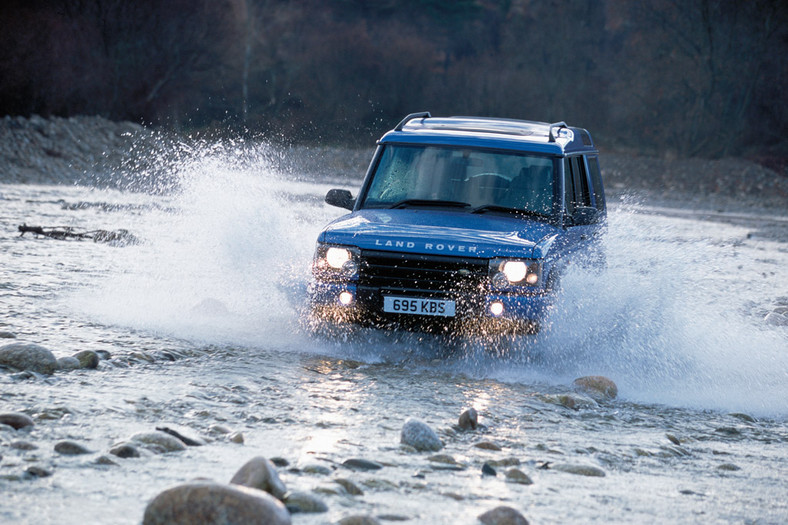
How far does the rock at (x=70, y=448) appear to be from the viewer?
4.61 metres

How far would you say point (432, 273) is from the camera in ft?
24.0

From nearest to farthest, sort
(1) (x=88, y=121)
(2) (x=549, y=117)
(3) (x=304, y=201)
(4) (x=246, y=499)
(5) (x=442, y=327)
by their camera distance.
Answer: (4) (x=246, y=499) → (5) (x=442, y=327) → (3) (x=304, y=201) → (1) (x=88, y=121) → (2) (x=549, y=117)

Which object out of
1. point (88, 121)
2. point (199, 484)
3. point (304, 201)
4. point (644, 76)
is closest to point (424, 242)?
point (199, 484)

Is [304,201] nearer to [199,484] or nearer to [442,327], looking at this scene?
[442,327]

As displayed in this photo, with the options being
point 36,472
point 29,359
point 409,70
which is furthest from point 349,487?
point 409,70

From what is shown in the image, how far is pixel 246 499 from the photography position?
11.9 feet

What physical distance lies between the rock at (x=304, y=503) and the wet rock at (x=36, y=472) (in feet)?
3.12

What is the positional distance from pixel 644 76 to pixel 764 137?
5570 millimetres

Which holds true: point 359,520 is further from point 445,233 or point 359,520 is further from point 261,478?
point 445,233

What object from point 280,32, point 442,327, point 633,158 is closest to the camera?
point 442,327

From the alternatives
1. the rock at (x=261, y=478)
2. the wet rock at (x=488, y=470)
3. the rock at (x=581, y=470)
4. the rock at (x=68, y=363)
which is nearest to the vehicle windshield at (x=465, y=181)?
the rock at (x=68, y=363)

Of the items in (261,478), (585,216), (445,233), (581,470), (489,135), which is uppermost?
(489,135)

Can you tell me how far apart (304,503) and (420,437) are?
1158mm

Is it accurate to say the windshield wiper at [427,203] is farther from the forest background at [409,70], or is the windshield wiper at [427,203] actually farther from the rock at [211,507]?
the forest background at [409,70]
